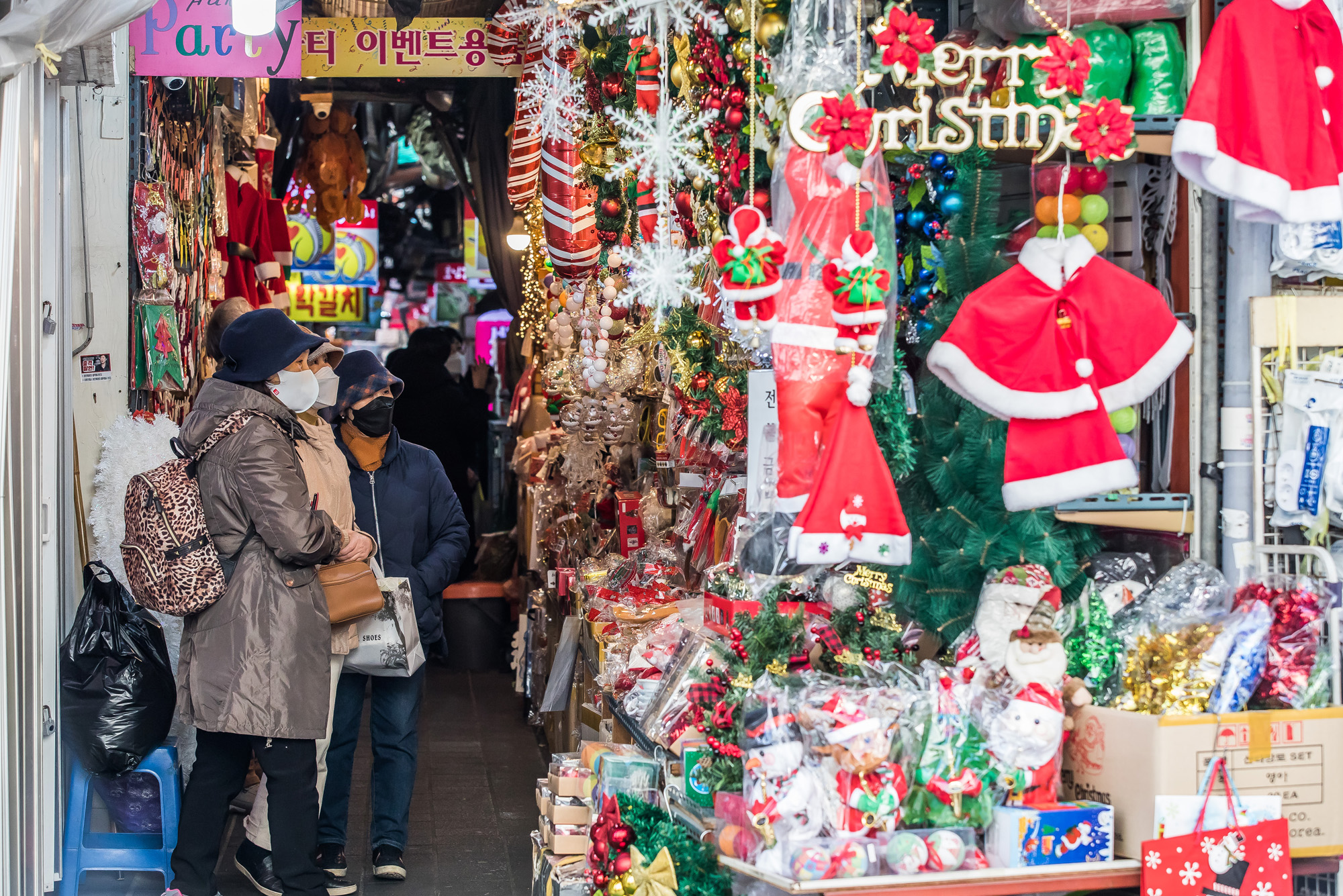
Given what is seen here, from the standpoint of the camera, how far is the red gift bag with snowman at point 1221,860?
8.46 feet

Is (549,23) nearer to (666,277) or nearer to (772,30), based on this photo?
(666,277)

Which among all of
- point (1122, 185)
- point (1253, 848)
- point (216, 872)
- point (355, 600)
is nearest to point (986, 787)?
point (1253, 848)

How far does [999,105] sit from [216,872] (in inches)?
150

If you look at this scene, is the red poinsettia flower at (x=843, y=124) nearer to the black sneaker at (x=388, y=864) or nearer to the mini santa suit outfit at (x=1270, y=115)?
the mini santa suit outfit at (x=1270, y=115)

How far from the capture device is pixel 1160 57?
2938 millimetres

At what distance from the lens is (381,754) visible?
4.82 m

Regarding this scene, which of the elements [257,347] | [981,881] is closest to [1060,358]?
[981,881]

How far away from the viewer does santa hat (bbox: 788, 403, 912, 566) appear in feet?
8.60

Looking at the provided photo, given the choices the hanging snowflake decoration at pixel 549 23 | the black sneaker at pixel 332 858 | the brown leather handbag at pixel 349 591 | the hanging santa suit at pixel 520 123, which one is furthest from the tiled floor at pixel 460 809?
the hanging snowflake decoration at pixel 549 23

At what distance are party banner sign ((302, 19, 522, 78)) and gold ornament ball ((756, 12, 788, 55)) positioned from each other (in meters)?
3.24

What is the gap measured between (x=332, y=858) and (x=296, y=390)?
5.60 feet

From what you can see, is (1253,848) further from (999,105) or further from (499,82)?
(499,82)

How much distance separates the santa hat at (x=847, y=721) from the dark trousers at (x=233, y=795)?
2.11 metres

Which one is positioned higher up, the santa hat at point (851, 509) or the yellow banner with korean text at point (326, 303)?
the yellow banner with korean text at point (326, 303)
